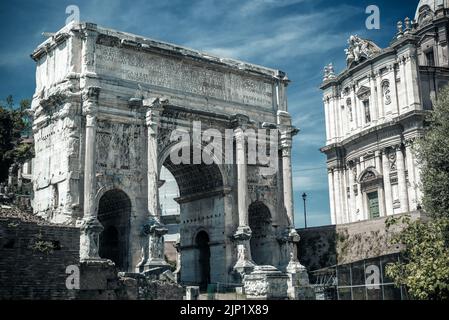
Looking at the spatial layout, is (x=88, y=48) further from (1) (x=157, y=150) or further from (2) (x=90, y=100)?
(1) (x=157, y=150)

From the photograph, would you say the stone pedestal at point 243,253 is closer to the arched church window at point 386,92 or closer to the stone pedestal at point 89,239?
the stone pedestal at point 89,239

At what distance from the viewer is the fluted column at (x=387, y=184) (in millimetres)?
39594

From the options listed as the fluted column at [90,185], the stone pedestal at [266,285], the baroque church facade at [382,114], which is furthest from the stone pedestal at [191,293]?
the baroque church facade at [382,114]

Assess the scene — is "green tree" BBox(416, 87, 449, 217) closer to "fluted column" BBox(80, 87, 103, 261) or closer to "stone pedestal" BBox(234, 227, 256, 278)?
"stone pedestal" BBox(234, 227, 256, 278)

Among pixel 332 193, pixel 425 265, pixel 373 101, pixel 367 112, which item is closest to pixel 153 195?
pixel 425 265

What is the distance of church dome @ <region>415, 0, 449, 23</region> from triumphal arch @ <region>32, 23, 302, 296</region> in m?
17.0

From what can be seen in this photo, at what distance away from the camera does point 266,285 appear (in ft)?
77.0

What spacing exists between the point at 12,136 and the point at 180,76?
9.32 m

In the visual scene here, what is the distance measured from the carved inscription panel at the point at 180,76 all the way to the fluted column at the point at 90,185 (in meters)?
1.85

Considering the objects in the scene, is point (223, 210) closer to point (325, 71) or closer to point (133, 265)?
point (133, 265)

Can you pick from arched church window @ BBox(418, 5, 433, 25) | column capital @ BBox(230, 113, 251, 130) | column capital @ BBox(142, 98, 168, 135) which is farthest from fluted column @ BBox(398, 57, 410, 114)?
column capital @ BBox(142, 98, 168, 135)

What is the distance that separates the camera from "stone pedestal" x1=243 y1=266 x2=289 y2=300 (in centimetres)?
2331
